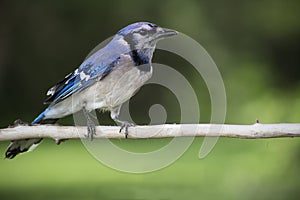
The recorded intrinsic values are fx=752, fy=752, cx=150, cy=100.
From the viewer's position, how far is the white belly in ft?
8.18

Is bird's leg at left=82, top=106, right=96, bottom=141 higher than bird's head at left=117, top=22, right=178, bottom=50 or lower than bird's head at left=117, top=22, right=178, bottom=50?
lower

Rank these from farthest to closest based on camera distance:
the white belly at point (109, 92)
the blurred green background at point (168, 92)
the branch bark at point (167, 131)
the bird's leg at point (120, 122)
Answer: the blurred green background at point (168, 92) < the white belly at point (109, 92) < the bird's leg at point (120, 122) < the branch bark at point (167, 131)

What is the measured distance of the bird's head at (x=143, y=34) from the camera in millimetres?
2281

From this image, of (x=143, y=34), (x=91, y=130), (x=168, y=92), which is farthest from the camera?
(x=168, y=92)

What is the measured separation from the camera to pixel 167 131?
233 cm

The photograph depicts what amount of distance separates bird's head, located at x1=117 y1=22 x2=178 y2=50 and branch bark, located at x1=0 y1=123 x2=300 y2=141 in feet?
0.85

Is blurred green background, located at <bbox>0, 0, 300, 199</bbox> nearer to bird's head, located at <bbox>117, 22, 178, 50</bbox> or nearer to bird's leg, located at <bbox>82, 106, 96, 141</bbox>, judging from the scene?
bird's leg, located at <bbox>82, 106, 96, 141</bbox>

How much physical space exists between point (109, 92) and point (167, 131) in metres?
0.31

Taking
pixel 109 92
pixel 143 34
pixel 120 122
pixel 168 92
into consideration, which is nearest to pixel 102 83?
pixel 109 92

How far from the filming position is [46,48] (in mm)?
5477

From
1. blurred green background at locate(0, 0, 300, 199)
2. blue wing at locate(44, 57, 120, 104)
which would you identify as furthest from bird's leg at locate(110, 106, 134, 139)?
blurred green background at locate(0, 0, 300, 199)

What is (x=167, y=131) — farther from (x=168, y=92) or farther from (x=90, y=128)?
(x=168, y=92)

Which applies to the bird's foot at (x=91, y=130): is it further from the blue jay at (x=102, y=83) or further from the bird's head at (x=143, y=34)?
the bird's head at (x=143, y=34)

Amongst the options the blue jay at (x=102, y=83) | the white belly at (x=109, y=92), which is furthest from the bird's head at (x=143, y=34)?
the white belly at (x=109, y=92)
